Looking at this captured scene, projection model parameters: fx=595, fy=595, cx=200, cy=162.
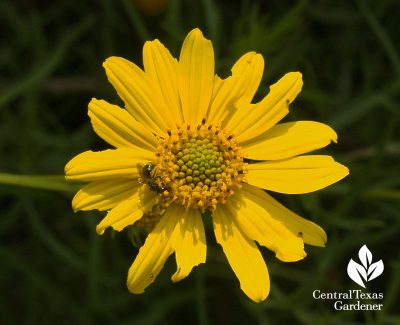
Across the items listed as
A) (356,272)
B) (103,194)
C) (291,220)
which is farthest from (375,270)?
(103,194)

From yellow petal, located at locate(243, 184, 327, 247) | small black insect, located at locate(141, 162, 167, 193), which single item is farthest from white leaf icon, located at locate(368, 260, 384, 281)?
small black insect, located at locate(141, 162, 167, 193)

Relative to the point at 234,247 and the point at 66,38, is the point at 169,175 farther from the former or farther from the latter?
the point at 66,38

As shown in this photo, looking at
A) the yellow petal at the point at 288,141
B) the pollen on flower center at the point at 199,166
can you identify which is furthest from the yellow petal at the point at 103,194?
the yellow petal at the point at 288,141

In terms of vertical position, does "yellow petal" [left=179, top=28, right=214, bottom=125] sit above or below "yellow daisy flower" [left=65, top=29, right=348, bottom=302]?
above

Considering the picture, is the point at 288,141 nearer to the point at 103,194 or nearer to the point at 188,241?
the point at 188,241

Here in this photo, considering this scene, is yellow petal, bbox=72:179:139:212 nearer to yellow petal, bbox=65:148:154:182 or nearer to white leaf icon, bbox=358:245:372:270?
yellow petal, bbox=65:148:154:182

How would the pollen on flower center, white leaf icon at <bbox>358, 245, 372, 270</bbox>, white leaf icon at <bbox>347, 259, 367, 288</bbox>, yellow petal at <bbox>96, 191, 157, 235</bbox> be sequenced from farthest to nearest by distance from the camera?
white leaf icon at <bbox>358, 245, 372, 270</bbox>
white leaf icon at <bbox>347, 259, 367, 288</bbox>
the pollen on flower center
yellow petal at <bbox>96, 191, 157, 235</bbox>

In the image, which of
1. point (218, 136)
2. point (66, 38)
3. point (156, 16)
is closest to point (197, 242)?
point (218, 136)
